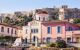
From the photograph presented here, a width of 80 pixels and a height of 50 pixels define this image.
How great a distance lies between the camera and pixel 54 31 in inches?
1826

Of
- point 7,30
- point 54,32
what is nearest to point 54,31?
point 54,32

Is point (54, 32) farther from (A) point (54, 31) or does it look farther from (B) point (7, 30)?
(B) point (7, 30)

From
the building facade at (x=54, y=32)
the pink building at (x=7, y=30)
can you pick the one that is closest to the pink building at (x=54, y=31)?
the building facade at (x=54, y=32)

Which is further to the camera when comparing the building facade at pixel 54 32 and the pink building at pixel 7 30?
the pink building at pixel 7 30

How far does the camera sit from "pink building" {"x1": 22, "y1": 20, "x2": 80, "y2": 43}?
1761 inches

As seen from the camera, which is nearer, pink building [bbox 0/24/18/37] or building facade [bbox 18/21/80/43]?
building facade [bbox 18/21/80/43]

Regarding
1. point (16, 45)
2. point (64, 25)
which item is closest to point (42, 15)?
point (64, 25)

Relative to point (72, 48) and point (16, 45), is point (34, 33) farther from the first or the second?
→ point (72, 48)

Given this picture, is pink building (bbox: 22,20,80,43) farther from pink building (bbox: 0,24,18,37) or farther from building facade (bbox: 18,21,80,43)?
pink building (bbox: 0,24,18,37)

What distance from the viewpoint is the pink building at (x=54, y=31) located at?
44.7m

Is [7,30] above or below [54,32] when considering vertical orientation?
above

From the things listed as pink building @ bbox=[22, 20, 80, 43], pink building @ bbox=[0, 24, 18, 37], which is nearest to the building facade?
pink building @ bbox=[22, 20, 80, 43]

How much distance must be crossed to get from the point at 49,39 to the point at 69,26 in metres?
3.68

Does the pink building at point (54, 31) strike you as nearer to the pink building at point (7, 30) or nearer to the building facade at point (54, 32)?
the building facade at point (54, 32)
